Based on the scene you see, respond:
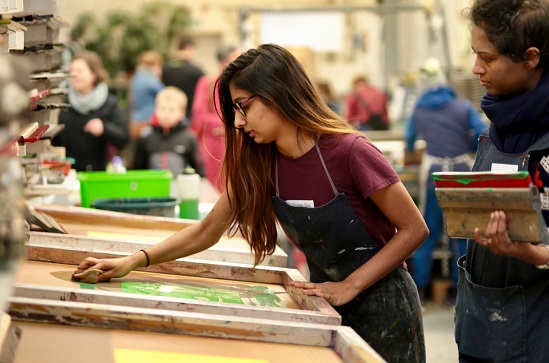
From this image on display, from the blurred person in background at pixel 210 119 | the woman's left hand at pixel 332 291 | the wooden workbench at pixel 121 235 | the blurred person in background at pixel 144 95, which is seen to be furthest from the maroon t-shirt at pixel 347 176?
the blurred person in background at pixel 144 95

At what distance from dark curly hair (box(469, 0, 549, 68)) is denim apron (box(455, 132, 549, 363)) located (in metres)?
0.25

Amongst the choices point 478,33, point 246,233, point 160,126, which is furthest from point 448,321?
point 478,33

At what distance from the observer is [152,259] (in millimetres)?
2752

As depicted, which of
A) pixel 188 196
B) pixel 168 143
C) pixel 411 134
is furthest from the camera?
pixel 411 134

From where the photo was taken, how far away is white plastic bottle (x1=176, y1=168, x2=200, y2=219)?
4375 mm

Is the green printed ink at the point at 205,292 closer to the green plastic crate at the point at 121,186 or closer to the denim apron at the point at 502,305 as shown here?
the denim apron at the point at 502,305

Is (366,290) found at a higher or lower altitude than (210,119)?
lower

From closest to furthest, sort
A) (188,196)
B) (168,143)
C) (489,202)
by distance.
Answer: (489,202) → (188,196) → (168,143)

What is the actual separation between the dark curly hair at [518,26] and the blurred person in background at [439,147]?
15.5 ft

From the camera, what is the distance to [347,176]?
8.71ft

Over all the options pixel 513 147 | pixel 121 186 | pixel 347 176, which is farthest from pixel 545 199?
pixel 121 186

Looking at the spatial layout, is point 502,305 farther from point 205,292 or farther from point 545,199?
point 205,292

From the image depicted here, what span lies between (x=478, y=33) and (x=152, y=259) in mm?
1182

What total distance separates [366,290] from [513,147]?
63 cm
